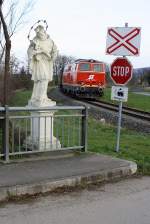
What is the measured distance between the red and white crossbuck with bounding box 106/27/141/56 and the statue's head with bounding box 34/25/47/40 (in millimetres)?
1778

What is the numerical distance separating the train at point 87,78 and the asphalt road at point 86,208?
106ft

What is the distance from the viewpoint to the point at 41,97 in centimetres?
1032

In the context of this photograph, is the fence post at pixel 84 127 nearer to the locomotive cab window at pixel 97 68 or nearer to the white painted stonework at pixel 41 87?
the white painted stonework at pixel 41 87

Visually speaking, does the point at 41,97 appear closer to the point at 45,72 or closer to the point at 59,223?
the point at 45,72

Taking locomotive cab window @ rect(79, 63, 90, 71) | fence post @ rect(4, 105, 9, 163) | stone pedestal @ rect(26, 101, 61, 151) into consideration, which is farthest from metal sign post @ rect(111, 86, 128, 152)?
locomotive cab window @ rect(79, 63, 90, 71)

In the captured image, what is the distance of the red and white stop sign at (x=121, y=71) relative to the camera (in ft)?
37.1

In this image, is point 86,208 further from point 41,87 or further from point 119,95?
point 119,95

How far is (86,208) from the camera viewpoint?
6875 millimetres

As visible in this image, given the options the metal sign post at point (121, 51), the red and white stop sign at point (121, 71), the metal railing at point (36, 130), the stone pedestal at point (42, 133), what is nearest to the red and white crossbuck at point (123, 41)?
the metal sign post at point (121, 51)

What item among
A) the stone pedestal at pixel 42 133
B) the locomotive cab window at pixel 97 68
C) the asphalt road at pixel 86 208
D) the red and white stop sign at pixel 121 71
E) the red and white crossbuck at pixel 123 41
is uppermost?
the red and white crossbuck at pixel 123 41

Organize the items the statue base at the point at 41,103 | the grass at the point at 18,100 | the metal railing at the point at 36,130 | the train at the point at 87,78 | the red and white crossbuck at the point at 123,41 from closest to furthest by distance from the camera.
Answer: the metal railing at the point at 36,130
the statue base at the point at 41,103
the red and white crossbuck at the point at 123,41
the grass at the point at 18,100
the train at the point at 87,78

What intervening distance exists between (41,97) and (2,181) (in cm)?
312

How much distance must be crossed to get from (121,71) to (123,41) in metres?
0.70

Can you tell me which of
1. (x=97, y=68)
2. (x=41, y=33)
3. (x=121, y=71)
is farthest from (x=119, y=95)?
(x=97, y=68)
